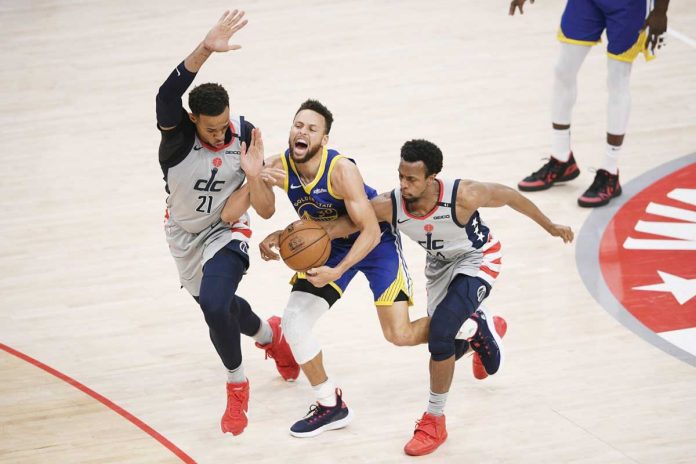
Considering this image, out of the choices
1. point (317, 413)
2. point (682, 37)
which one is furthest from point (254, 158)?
point (682, 37)

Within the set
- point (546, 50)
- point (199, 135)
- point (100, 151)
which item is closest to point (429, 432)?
point (199, 135)

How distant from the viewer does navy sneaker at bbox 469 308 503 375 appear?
5723mm

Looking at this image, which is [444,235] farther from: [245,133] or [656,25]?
[656,25]

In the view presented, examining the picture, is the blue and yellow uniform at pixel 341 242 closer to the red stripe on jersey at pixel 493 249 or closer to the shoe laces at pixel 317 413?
the red stripe on jersey at pixel 493 249

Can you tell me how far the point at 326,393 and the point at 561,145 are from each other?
3769 millimetres

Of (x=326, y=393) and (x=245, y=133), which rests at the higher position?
(x=245, y=133)

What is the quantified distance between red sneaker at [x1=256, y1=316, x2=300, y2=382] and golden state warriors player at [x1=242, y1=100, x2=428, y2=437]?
0.55 m

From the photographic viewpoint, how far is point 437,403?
5.35 m

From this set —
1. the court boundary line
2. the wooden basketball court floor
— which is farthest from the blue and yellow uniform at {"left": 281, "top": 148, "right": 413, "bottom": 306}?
the court boundary line

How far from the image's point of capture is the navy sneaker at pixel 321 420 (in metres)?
5.53

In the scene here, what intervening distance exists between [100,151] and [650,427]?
236 inches

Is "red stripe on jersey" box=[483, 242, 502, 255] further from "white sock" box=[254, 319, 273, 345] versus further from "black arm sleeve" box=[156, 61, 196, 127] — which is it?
"black arm sleeve" box=[156, 61, 196, 127]

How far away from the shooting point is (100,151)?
9.56 m

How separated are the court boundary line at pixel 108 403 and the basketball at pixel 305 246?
1203mm
